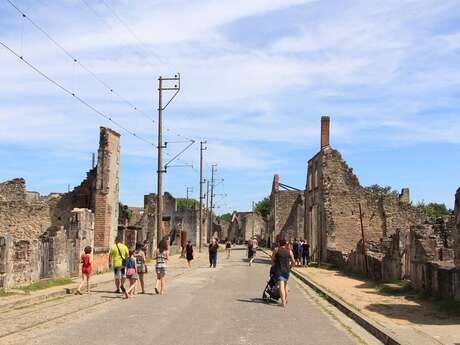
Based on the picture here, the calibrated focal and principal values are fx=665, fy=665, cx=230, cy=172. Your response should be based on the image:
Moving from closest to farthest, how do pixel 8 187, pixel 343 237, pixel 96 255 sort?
pixel 96 255
pixel 8 187
pixel 343 237

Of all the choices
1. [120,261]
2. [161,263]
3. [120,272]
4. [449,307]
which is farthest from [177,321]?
[120,272]

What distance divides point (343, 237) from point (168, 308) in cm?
2729

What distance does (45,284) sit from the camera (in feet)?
65.7

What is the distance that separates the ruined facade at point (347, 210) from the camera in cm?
4094

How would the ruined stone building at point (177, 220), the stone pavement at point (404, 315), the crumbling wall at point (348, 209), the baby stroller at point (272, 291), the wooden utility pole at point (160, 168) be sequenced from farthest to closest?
the ruined stone building at point (177, 220), the crumbling wall at point (348, 209), the wooden utility pole at point (160, 168), the baby stroller at point (272, 291), the stone pavement at point (404, 315)

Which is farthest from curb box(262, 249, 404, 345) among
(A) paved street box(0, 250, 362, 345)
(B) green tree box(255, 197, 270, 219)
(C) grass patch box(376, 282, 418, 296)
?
(B) green tree box(255, 197, 270, 219)

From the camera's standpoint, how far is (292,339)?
1084 cm

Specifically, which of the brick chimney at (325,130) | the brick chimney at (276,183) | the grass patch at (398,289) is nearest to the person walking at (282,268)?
the grass patch at (398,289)

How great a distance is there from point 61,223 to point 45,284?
15.8 meters

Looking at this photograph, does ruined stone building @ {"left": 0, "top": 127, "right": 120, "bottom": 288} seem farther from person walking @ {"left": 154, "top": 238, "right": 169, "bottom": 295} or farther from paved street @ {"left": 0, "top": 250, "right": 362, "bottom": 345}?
person walking @ {"left": 154, "top": 238, "right": 169, "bottom": 295}

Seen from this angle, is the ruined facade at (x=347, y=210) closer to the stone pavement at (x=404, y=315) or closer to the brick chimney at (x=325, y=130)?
the brick chimney at (x=325, y=130)

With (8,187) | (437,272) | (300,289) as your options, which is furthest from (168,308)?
(8,187)

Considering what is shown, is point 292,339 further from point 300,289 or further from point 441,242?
point 441,242

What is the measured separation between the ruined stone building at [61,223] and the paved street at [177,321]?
2504mm
